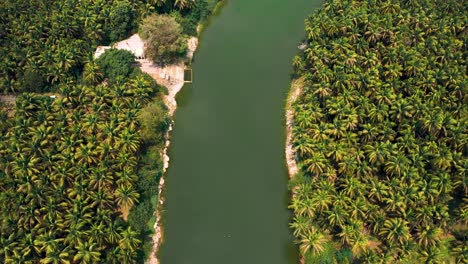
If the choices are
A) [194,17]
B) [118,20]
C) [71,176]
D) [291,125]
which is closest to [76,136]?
[71,176]

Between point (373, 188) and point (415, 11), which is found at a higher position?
point (415, 11)

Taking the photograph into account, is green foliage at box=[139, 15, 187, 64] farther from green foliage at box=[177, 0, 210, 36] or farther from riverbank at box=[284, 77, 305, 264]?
riverbank at box=[284, 77, 305, 264]

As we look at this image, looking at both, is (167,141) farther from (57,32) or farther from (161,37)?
(57,32)

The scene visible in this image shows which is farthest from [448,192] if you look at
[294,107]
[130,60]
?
[130,60]

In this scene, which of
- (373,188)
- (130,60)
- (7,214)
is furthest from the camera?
(130,60)

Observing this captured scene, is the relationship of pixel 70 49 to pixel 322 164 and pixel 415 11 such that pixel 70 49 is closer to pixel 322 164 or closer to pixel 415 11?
pixel 322 164

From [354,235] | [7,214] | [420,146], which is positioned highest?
[420,146]

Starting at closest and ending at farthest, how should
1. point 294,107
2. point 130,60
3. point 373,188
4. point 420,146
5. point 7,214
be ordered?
point 7,214 → point 373,188 → point 420,146 → point 294,107 → point 130,60
